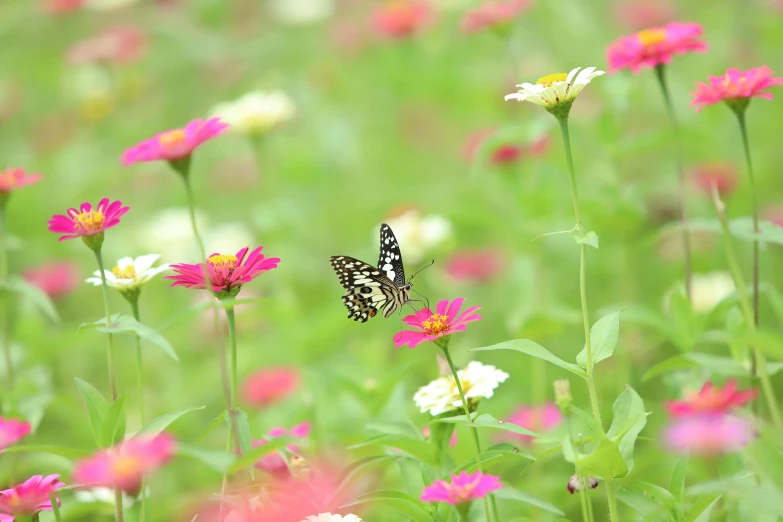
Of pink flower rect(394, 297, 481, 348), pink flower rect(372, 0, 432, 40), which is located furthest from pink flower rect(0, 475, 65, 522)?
pink flower rect(372, 0, 432, 40)

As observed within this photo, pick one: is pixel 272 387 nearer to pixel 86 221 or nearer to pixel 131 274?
pixel 131 274

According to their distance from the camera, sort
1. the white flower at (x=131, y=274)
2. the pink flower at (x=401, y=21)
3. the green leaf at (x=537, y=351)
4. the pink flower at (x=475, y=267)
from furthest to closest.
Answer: the pink flower at (x=401, y=21)
the pink flower at (x=475, y=267)
the white flower at (x=131, y=274)
the green leaf at (x=537, y=351)

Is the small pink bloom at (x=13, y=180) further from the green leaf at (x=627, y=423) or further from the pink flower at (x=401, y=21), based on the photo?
the pink flower at (x=401, y=21)

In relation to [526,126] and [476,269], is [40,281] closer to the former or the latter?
[476,269]

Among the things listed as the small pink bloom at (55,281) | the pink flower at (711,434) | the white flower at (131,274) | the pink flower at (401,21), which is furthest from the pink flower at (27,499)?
the pink flower at (401,21)

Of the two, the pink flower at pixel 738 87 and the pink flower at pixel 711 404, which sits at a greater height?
the pink flower at pixel 738 87

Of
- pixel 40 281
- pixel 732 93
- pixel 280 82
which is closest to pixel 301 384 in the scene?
pixel 40 281

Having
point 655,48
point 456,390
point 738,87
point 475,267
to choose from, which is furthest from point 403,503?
point 475,267
